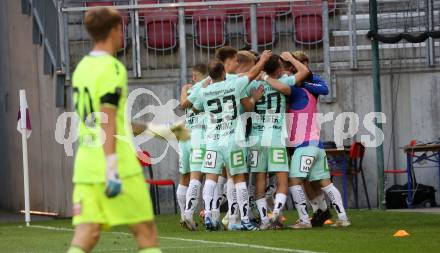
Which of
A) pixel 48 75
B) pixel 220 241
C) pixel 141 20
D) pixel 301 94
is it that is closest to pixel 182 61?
pixel 141 20

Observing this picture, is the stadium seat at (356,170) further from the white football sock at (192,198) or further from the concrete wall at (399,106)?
the white football sock at (192,198)

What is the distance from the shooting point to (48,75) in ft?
77.5

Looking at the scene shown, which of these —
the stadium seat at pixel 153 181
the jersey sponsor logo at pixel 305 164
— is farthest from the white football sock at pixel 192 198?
the stadium seat at pixel 153 181

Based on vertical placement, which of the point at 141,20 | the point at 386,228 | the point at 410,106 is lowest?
the point at 386,228

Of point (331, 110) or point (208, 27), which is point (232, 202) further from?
point (208, 27)

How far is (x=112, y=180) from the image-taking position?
288 inches

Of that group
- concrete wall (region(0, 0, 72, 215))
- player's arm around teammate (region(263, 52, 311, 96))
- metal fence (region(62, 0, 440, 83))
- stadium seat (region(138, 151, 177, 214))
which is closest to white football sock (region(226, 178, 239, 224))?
player's arm around teammate (region(263, 52, 311, 96))

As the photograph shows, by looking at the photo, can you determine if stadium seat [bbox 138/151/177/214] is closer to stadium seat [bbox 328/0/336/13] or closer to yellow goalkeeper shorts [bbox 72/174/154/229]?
stadium seat [bbox 328/0/336/13]

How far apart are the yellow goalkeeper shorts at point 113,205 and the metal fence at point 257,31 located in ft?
46.7

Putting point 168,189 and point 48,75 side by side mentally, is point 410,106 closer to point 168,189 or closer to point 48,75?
point 168,189

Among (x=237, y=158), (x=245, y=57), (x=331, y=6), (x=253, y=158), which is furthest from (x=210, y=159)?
(x=331, y=6)

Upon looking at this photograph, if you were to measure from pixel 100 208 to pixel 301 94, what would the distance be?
320 inches

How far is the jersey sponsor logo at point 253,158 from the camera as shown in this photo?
1552 cm

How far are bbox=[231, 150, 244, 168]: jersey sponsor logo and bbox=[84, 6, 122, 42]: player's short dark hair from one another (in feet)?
24.8
